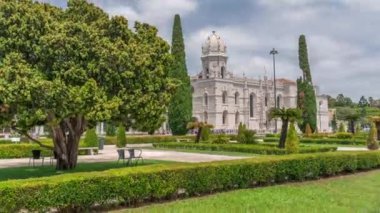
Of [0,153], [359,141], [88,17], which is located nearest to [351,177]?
[88,17]

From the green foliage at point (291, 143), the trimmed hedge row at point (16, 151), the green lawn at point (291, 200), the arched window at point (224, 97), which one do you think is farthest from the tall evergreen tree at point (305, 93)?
the green lawn at point (291, 200)

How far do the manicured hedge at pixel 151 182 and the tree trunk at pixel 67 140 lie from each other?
590cm

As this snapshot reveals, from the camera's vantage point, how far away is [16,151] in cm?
2311

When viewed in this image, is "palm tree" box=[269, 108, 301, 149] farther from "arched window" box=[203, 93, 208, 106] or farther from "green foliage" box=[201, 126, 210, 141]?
"arched window" box=[203, 93, 208, 106]

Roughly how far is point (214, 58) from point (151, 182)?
68929 mm

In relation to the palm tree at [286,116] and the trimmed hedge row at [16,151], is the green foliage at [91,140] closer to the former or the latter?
the trimmed hedge row at [16,151]

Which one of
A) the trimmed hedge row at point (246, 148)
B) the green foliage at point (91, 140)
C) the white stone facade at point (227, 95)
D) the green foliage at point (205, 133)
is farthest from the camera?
the white stone facade at point (227, 95)

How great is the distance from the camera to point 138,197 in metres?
9.39

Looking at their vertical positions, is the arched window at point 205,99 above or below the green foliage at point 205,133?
above

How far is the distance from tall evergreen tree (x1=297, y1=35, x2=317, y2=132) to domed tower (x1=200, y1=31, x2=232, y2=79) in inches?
829

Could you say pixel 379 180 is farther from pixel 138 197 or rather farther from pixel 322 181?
pixel 138 197

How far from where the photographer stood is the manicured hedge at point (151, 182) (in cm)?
794

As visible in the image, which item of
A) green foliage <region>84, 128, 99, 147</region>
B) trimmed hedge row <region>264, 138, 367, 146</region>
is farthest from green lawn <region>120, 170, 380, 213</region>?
trimmed hedge row <region>264, 138, 367, 146</region>

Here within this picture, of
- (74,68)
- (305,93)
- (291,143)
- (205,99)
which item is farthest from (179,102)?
(74,68)
